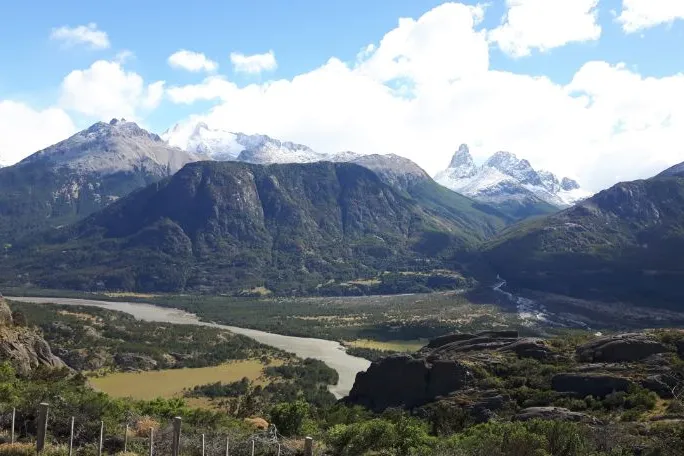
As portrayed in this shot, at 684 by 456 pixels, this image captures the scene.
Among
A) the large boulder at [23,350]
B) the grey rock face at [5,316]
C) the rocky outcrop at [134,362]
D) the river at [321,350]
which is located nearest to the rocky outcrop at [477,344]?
the river at [321,350]

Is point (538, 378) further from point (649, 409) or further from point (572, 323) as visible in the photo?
point (572, 323)

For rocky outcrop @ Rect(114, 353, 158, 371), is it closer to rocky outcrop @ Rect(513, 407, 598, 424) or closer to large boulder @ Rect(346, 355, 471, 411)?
large boulder @ Rect(346, 355, 471, 411)

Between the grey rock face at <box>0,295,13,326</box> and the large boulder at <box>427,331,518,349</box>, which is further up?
the grey rock face at <box>0,295,13,326</box>

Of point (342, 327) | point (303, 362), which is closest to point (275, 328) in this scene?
point (342, 327)

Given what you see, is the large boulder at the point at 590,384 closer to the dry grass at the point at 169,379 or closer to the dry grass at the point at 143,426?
the dry grass at the point at 143,426

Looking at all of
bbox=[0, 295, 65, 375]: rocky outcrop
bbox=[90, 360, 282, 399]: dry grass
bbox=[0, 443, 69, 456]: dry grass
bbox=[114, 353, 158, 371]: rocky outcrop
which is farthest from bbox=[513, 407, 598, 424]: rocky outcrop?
Answer: bbox=[114, 353, 158, 371]: rocky outcrop

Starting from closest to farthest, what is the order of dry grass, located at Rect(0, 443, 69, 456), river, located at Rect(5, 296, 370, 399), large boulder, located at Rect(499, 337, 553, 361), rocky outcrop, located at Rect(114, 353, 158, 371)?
dry grass, located at Rect(0, 443, 69, 456) → large boulder, located at Rect(499, 337, 553, 361) → rocky outcrop, located at Rect(114, 353, 158, 371) → river, located at Rect(5, 296, 370, 399)

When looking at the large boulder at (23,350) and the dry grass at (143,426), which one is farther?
the large boulder at (23,350)

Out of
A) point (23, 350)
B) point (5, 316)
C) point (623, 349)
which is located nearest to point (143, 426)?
point (23, 350)
